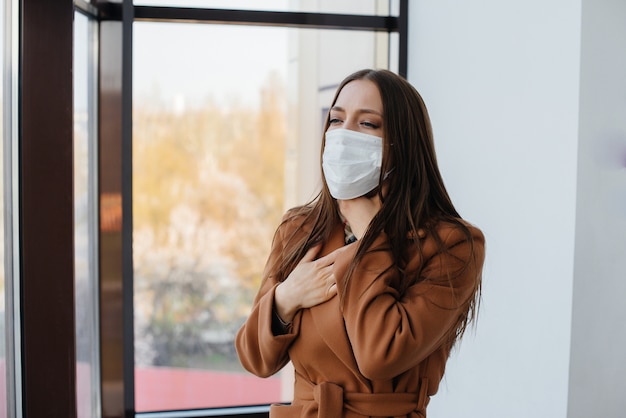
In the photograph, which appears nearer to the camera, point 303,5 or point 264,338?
point 264,338

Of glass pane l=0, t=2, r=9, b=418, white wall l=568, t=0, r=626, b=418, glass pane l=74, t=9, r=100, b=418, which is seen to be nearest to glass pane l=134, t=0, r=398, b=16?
glass pane l=74, t=9, r=100, b=418

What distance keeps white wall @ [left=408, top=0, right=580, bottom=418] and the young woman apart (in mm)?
741

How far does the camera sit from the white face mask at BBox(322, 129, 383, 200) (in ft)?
4.89

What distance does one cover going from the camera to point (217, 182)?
324 centimetres

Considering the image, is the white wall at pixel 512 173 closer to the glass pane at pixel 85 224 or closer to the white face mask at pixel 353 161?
the white face mask at pixel 353 161

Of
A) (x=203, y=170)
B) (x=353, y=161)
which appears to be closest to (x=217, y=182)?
(x=203, y=170)

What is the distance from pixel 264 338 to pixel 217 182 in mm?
1828

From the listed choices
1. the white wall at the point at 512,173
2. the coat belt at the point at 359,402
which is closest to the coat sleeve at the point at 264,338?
the coat belt at the point at 359,402

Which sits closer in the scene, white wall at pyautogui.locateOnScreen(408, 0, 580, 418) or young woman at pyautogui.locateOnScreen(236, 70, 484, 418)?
young woman at pyautogui.locateOnScreen(236, 70, 484, 418)

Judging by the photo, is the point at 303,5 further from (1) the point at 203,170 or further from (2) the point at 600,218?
(2) the point at 600,218

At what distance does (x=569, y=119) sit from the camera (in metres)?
2.09

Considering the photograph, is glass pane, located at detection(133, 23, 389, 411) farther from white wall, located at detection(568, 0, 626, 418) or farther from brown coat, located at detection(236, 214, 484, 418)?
brown coat, located at detection(236, 214, 484, 418)

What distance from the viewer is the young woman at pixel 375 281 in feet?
4.60

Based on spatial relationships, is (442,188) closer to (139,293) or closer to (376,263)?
(376,263)
